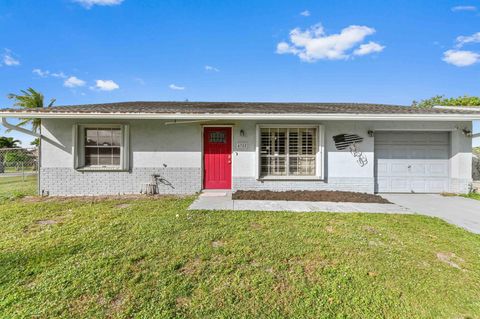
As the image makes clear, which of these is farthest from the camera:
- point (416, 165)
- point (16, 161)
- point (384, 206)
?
point (16, 161)

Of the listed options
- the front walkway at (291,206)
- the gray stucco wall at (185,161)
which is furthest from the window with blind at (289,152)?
the front walkway at (291,206)

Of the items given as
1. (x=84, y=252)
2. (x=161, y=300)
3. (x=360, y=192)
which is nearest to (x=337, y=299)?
(x=161, y=300)

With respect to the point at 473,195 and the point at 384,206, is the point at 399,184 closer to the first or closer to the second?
the point at 473,195

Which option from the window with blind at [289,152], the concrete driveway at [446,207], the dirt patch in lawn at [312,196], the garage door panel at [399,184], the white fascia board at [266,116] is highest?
the white fascia board at [266,116]

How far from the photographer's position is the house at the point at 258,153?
7219mm

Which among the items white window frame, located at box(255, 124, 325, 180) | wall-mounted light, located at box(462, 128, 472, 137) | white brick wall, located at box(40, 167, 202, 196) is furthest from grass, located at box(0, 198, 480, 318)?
wall-mounted light, located at box(462, 128, 472, 137)

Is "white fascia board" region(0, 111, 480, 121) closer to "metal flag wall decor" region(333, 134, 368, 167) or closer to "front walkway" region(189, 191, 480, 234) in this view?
"metal flag wall decor" region(333, 134, 368, 167)

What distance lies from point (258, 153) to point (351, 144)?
10.5ft

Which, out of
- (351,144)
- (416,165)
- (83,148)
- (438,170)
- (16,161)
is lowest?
(438,170)

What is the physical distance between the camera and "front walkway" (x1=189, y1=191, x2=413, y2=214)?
5.59 metres

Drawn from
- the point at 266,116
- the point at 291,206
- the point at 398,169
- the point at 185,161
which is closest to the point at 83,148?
the point at 185,161

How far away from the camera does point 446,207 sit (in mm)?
6062

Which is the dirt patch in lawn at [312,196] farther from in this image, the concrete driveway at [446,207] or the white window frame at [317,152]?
the concrete driveway at [446,207]

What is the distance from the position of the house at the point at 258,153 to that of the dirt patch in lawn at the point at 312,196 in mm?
440
